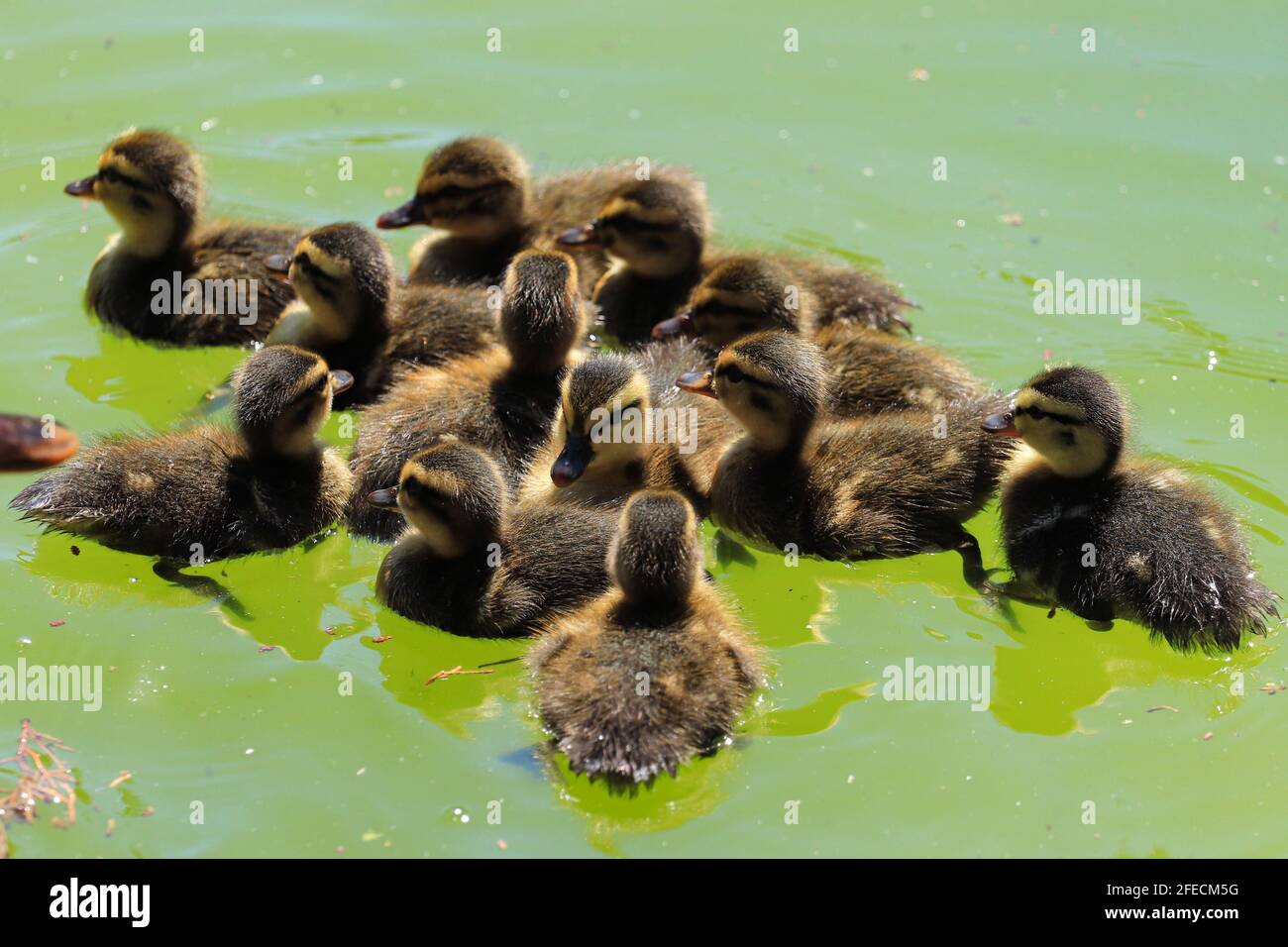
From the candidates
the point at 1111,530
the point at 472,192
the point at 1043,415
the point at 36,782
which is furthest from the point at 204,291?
the point at 1111,530

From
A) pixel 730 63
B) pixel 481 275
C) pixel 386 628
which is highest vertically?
pixel 730 63

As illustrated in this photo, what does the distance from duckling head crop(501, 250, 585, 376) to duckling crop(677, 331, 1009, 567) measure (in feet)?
1.73

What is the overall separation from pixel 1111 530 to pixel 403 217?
11.3 feet

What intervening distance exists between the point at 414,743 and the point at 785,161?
4.45 m

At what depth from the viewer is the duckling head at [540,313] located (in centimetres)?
→ 611

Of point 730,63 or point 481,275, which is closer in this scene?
point 481,275

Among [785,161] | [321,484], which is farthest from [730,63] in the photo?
[321,484]

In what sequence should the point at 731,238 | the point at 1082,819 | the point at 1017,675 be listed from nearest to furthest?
the point at 1082,819 → the point at 1017,675 → the point at 731,238

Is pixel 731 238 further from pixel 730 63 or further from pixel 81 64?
pixel 81 64

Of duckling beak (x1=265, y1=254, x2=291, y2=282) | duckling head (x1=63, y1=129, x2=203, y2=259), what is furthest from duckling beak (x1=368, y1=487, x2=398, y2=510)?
duckling head (x1=63, y1=129, x2=203, y2=259)

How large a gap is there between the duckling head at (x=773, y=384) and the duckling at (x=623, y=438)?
0.28 metres

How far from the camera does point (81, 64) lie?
9.23 meters

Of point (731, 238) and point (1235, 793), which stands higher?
point (731, 238)

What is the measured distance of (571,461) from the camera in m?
5.74
